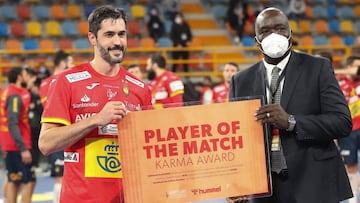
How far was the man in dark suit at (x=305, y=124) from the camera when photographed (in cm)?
338

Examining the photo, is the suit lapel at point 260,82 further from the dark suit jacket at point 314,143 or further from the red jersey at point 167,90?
the red jersey at point 167,90

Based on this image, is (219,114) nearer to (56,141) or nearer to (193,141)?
(193,141)

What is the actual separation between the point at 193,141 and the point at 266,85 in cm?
55

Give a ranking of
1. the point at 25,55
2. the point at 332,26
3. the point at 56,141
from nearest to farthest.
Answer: the point at 56,141
the point at 25,55
the point at 332,26

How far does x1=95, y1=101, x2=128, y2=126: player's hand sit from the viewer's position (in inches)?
124

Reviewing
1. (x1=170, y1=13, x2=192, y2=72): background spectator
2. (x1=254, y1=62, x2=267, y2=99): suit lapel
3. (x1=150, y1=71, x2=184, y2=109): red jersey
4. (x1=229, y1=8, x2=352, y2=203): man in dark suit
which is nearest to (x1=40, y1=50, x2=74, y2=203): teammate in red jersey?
(x1=150, y1=71, x2=184, y2=109): red jersey

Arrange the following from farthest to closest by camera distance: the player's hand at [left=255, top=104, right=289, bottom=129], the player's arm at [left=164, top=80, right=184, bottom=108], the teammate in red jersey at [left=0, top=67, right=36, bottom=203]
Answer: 1. the player's arm at [left=164, top=80, right=184, bottom=108]
2. the teammate in red jersey at [left=0, top=67, right=36, bottom=203]
3. the player's hand at [left=255, top=104, right=289, bottom=129]

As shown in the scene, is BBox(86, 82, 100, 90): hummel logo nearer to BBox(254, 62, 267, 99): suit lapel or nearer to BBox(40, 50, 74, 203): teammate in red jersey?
BBox(254, 62, 267, 99): suit lapel

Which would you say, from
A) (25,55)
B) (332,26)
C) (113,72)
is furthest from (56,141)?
(332,26)

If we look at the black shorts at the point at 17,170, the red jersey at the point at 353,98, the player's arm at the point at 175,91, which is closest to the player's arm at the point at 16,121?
the black shorts at the point at 17,170

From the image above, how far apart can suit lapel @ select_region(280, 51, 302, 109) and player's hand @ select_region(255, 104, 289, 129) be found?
0.14 metres

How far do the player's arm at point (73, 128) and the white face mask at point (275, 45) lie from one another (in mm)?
814

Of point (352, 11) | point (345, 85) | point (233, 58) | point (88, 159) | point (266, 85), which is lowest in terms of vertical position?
point (88, 159)

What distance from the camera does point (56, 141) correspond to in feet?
10.9
